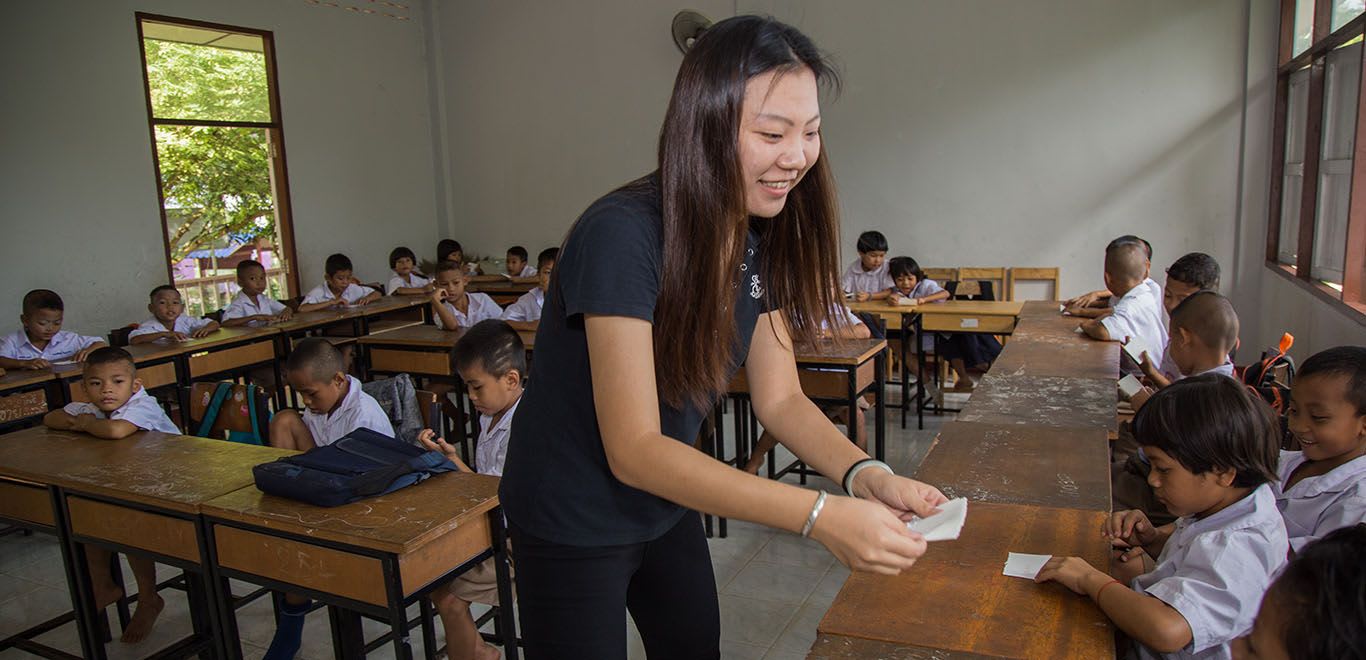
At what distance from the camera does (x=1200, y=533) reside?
4.58 ft

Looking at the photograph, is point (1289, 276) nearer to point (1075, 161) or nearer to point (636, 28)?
point (1075, 161)

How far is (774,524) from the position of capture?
90cm

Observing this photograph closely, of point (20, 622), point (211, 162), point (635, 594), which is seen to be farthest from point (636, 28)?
point (635, 594)

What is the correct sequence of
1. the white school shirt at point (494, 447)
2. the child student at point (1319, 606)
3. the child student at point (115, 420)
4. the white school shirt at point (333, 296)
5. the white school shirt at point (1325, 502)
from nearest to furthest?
the child student at point (1319, 606) → the white school shirt at point (1325, 502) → the white school shirt at point (494, 447) → the child student at point (115, 420) → the white school shirt at point (333, 296)

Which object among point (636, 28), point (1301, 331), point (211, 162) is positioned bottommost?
point (1301, 331)

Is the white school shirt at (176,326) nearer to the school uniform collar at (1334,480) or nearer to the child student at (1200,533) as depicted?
the child student at (1200,533)

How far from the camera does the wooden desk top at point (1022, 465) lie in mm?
1656

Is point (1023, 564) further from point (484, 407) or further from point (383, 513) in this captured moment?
point (484, 407)

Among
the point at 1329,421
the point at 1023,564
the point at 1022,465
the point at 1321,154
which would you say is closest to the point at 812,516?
the point at 1023,564

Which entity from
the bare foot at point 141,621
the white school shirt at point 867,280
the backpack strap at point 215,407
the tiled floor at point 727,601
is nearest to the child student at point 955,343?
the white school shirt at point 867,280

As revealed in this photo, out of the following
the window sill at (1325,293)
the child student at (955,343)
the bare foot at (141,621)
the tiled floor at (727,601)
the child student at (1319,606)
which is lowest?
the tiled floor at (727,601)

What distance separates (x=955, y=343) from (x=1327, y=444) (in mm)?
3872

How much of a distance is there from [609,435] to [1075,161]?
6.29 m

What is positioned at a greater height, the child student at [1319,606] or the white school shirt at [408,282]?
the child student at [1319,606]
